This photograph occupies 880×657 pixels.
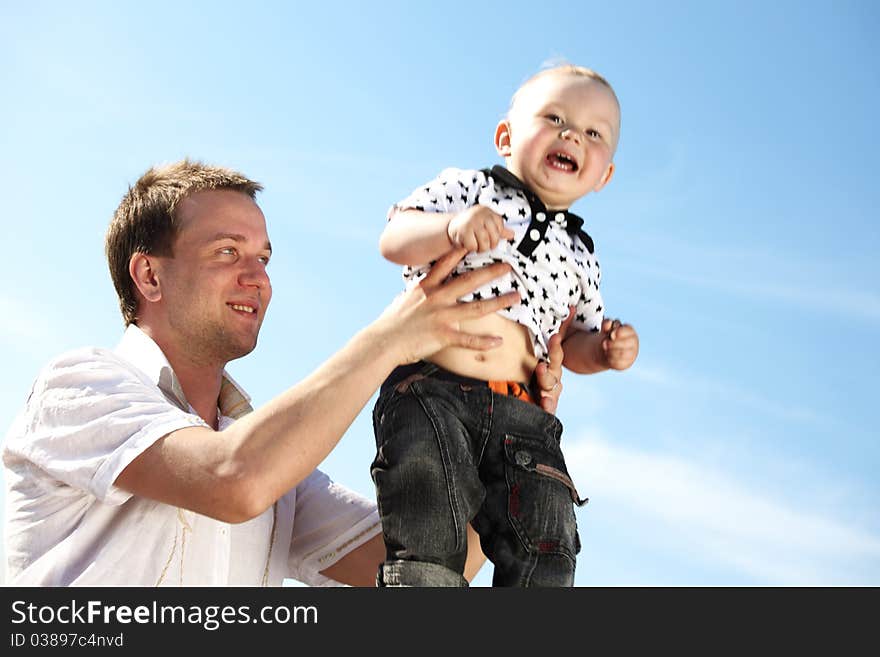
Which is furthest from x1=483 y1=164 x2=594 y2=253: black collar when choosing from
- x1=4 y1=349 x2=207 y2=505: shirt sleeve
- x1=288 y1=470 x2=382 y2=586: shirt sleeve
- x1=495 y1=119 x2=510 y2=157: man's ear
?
x1=288 y1=470 x2=382 y2=586: shirt sleeve

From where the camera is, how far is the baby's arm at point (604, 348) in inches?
141

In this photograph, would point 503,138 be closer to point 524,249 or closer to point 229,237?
point 524,249

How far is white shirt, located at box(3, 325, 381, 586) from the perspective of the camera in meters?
3.40

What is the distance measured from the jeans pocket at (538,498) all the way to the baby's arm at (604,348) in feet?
1.59

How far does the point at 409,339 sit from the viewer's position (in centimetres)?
323

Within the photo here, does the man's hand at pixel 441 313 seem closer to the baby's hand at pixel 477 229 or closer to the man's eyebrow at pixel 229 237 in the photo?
the baby's hand at pixel 477 229

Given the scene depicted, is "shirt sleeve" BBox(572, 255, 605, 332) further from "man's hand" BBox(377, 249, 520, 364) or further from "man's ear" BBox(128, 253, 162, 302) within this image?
"man's ear" BBox(128, 253, 162, 302)

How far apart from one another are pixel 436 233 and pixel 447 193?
242 millimetres

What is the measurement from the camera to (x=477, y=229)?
3010mm

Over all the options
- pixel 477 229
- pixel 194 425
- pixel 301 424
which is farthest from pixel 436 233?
pixel 194 425

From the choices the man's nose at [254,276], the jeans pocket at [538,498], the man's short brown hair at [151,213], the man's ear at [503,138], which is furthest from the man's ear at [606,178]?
the man's short brown hair at [151,213]
